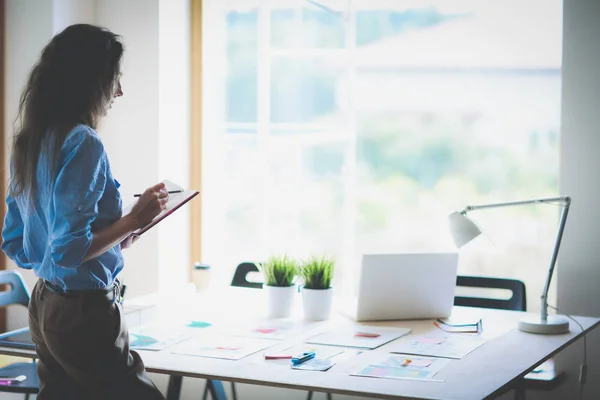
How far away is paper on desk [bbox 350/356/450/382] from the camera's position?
2162mm

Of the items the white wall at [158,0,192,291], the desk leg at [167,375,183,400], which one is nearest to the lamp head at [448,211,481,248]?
the desk leg at [167,375,183,400]

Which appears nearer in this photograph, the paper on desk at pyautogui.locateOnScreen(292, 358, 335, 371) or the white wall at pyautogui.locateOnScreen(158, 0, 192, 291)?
the paper on desk at pyautogui.locateOnScreen(292, 358, 335, 371)

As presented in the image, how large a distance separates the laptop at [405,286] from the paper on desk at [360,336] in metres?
0.12

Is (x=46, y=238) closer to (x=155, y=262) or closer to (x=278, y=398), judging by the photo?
(x=278, y=398)

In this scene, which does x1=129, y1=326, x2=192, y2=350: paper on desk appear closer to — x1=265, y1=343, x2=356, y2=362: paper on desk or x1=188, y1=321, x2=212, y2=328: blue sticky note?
x1=188, y1=321, x2=212, y2=328: blue sticky note

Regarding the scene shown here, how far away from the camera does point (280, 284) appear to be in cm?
306

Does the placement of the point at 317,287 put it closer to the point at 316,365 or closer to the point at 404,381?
the point at 316,365

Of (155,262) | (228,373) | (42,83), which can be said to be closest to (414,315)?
(228,373)

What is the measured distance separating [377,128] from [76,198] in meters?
2.85

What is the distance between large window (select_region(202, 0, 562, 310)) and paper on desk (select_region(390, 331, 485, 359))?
1623mm

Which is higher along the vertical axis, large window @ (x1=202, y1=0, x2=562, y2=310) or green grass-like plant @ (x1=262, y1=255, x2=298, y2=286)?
large window @ (x1=202, y1=0, x2=562, y2=310)

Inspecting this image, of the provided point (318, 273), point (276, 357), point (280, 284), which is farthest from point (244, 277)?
point (276, 357)

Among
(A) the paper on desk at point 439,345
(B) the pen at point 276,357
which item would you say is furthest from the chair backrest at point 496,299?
(B) the pen at point 276,357

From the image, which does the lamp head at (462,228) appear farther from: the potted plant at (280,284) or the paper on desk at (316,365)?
the paper on desk at (316,365)
